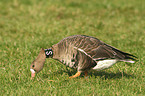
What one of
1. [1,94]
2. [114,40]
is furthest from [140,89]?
[114,40]

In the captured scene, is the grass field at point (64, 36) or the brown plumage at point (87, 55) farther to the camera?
the brown plumage at point (87, 55)

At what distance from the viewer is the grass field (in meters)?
5.23

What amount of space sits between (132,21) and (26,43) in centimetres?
569

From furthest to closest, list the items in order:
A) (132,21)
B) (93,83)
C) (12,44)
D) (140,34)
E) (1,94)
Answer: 1. (132,21)
2. (140,34)
3. (12,44)
4. (93,83)
5. (1,94)

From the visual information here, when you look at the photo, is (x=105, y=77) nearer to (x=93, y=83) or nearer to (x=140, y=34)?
(x=93, y=83)

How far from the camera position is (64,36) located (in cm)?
892

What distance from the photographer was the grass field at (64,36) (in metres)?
5.23

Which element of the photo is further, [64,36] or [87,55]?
[64,36]

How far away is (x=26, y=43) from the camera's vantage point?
8.34m

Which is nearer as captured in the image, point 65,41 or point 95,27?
point 65,41

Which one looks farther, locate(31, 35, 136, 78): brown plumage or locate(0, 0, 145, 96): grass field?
locate(31, 35, 136, 78): brown plumage

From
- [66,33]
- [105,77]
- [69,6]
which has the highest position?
[69,6]

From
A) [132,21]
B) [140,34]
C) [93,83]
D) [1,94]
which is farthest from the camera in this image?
[132,21]

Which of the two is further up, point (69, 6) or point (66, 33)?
point (69, 6)
